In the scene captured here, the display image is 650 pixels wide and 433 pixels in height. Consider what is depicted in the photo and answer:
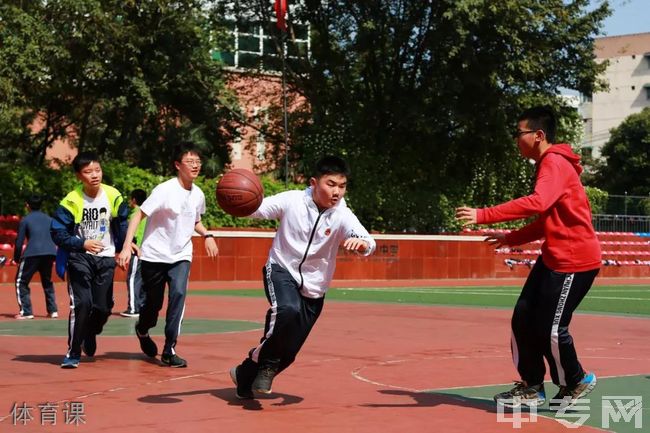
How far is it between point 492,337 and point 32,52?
18.9m

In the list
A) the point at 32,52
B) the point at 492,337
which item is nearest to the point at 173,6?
the point at 32,52

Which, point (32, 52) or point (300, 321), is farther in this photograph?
point (32, 52)

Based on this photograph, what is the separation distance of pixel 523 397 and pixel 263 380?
1.79 m

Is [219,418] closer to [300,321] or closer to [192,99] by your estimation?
[300,321]

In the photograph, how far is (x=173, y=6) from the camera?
1326 inches

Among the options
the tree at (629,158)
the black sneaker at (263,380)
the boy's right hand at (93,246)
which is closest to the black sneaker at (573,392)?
the black sneaker at (263,380)

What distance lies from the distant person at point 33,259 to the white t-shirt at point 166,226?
6.51 m

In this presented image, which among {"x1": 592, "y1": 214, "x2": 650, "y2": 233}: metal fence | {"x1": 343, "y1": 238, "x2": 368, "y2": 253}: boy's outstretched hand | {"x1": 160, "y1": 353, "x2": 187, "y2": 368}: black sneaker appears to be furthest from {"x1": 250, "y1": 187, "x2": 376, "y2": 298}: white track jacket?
{"x1": 592, "y1": 214, "x2": 650, "y2": 233}: metal fence

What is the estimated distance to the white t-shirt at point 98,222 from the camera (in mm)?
10289

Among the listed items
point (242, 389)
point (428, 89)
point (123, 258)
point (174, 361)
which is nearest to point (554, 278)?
point (242, 389)

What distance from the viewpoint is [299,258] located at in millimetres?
7914

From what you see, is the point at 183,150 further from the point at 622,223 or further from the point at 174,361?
the point at 622,223

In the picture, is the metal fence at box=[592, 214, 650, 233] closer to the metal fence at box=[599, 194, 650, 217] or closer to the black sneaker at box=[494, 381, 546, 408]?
the metal fence at box=[599, 194, 650, 217]

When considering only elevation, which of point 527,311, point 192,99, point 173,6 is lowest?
point 527,311
